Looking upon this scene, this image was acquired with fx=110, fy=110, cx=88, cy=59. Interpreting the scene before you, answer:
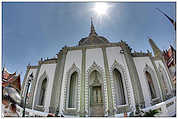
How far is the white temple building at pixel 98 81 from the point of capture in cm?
802

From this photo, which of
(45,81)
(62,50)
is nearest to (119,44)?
(62,50)

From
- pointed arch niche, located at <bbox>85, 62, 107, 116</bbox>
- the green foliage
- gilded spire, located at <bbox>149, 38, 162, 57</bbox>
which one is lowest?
the green foliage

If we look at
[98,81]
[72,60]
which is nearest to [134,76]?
[98,81]

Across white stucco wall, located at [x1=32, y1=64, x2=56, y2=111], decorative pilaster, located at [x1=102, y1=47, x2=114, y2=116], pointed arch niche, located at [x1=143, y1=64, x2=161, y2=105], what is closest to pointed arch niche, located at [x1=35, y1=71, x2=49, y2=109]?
white stucco wall, located at [x1=32, y1=64, x2=56, y2=111]

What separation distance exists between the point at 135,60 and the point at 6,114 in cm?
1005

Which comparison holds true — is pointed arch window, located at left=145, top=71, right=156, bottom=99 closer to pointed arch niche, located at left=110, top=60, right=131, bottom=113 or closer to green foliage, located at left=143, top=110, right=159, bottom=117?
pointed arch niche, located at left=110, top=60, right=131, bottom=113

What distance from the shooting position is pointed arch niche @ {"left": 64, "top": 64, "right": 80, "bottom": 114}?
819cm

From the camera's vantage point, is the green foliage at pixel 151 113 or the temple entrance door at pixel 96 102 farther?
the temple entrance door at pixel 96 102

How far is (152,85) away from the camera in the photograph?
898cm

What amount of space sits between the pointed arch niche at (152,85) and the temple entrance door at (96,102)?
12.1 feet

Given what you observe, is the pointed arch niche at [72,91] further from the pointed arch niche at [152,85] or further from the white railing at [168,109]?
the pointed arch niche at [152,85]

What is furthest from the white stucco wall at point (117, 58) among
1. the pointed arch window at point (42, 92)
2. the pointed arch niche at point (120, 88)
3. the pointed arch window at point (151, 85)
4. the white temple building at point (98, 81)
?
the pointed arch window at point (42, 92)

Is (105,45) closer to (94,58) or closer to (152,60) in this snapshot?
(94,58)

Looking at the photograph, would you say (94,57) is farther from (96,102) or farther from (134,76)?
(96,102)
